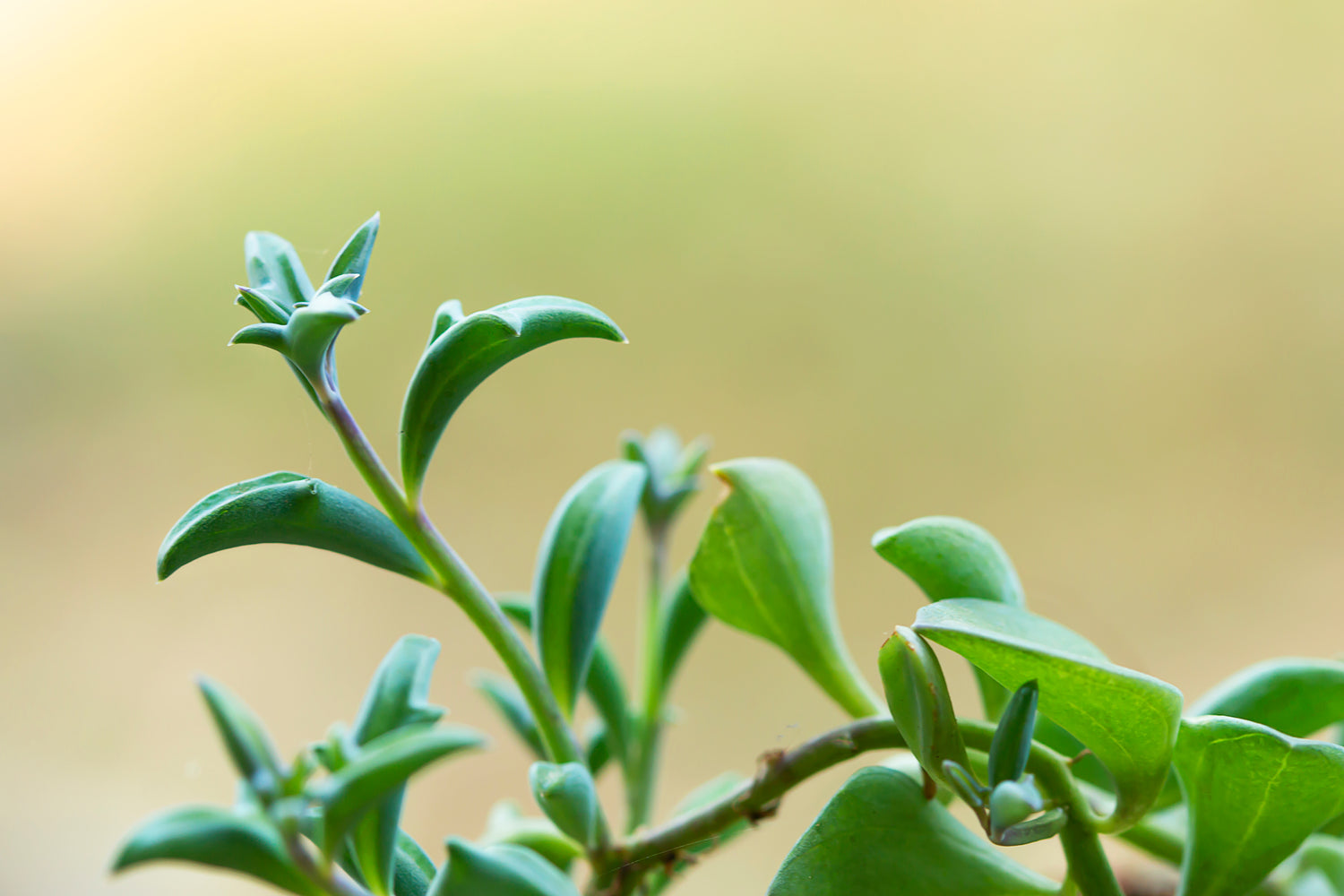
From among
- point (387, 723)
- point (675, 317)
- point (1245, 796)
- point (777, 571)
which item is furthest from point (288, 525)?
point (675, 317)

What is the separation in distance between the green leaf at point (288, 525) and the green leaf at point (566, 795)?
69mm

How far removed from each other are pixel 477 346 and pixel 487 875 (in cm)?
13

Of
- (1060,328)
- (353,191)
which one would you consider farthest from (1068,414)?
(353,191)

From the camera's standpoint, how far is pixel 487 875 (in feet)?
0.68

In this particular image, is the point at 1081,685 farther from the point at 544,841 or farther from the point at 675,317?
the point at 675,317

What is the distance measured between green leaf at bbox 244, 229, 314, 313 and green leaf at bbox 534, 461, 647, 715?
4.3 inches

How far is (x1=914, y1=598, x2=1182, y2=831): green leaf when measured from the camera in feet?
0.71

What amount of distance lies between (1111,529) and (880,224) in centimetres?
44

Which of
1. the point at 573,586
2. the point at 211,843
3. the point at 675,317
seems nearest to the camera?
the point at 211,843

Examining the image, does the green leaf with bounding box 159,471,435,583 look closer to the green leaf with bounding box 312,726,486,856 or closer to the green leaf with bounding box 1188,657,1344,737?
the green leaf with bounding box 312,726,486,856

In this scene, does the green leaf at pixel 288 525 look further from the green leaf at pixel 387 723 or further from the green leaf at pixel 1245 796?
the green leaf at pixel 1245 796

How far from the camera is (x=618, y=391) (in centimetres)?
91

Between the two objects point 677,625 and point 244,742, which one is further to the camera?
point 677,625

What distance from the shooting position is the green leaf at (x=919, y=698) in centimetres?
23
